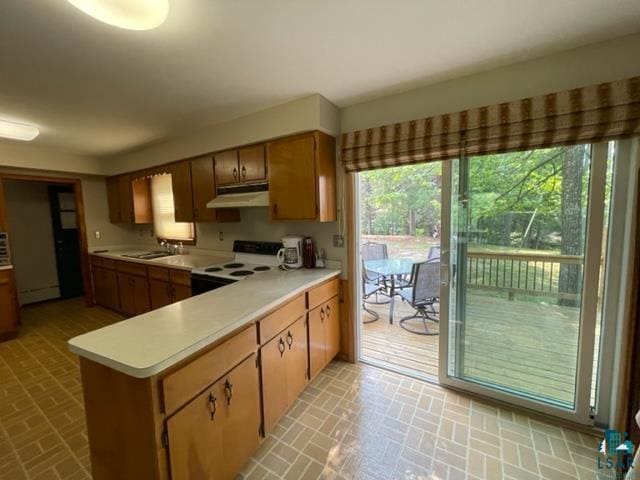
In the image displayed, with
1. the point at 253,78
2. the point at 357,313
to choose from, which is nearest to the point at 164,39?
the point at 253,78

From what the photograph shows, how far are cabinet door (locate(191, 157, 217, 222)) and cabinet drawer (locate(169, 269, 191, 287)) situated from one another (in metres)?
0.61

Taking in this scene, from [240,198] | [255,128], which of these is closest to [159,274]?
[240,198]

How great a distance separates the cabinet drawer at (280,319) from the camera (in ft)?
5.22

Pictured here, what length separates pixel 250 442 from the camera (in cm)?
150

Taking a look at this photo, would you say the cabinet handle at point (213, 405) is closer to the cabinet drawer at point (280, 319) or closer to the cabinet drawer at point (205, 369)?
the cabinet drawer at point (205, 369)

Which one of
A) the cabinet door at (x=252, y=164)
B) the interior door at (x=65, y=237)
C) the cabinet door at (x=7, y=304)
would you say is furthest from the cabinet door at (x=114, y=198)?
the cabinet door at (x=252, y=164)

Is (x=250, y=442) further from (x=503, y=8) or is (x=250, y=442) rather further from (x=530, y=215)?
(x=503, y=8)

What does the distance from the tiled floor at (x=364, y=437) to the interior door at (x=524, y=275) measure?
23cm

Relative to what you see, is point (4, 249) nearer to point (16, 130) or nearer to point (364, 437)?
point (16, 130)

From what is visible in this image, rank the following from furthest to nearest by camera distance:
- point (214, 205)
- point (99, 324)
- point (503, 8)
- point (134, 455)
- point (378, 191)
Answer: point (378, 191) → point (99, 324) → point (214, 205) → point (503, 8) → point (134, 455)

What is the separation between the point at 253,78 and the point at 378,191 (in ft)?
9.88

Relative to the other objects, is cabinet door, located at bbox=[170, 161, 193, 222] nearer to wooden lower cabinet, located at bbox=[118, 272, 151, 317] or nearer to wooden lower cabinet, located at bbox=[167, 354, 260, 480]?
wooden lower cabinet, located at bbox=[118, 272, 151, 317]

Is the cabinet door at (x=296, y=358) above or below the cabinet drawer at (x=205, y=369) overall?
below

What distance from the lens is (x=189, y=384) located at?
3.71 ft
